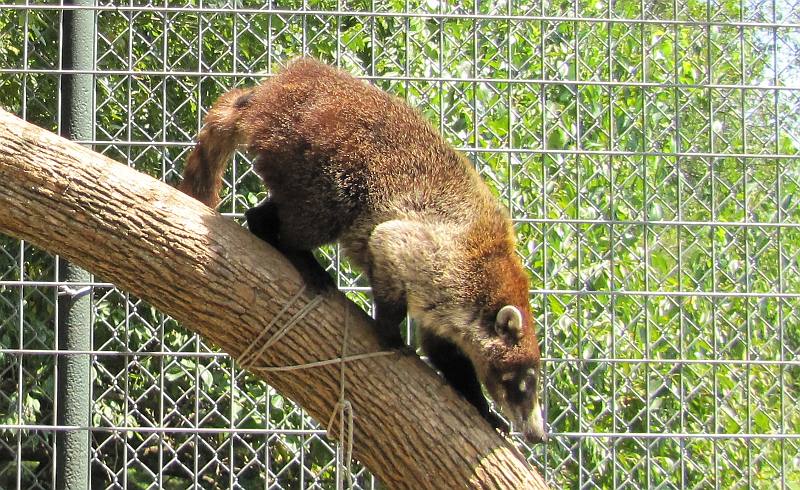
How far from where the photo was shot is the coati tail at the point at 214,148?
167 inches

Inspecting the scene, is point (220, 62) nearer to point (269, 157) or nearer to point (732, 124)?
point (269, 157)

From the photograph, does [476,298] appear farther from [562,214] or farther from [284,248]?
[562,214]

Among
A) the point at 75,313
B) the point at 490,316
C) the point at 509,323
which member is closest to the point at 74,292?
the point at 75,313

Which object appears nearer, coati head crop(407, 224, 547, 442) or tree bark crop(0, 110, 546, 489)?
tree bark crop(0, 110, 546, 489)

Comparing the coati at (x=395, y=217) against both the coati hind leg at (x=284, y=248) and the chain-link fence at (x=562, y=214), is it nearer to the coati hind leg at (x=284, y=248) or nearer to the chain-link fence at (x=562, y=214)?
the coati hind leg at (x=284, y=248)

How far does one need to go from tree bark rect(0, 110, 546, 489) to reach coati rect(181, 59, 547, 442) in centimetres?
24

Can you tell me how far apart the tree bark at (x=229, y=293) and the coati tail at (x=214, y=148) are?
68 centimetres

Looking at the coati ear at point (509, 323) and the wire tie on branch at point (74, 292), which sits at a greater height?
the coati ear at point (509, 323)

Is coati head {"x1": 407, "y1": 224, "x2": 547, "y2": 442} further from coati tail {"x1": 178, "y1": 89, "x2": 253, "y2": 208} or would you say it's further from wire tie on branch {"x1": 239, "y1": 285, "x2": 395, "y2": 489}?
coati tail {"x1": 178, "y1": 89, "x2": 253, "y2": 208}

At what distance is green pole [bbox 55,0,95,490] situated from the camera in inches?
196

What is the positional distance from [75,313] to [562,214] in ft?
9.46

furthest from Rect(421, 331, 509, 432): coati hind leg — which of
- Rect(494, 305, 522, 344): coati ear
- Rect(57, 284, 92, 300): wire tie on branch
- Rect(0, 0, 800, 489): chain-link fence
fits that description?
Rect(57, 284, 92, 300): wire tie on branch

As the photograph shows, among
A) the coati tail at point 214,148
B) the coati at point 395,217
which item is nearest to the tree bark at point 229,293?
the coati at point 395,217

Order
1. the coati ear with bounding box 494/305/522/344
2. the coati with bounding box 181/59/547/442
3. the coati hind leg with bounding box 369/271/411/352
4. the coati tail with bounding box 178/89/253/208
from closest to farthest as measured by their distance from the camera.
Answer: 1. the coati hind leg with bounding box 369/271/411/352
2. the coati with bounding box 181/59/547/442
3. the coati ear with bounding box 494/305/522/344
4. the coati tail with bounding box 178/89/253/208
